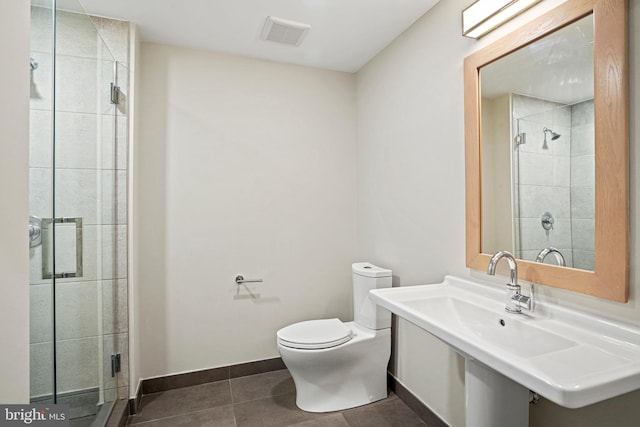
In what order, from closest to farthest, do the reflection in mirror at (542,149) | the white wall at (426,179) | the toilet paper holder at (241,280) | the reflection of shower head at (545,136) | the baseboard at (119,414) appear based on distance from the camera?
the reflection in mirror at (542,149)
the reflection of shower head at (545,136)
the white wall at (426,179)
the baseboard at (119,414)
the toilet paper holder at (241,280)

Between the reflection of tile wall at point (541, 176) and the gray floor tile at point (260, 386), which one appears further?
the gray floor tile at point (260, 386)

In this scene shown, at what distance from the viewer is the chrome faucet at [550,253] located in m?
1.24

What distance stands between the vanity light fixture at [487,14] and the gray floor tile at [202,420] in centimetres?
253

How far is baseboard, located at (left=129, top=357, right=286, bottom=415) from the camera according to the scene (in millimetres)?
2250

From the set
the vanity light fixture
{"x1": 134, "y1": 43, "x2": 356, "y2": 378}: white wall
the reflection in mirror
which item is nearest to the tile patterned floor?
{"x1": 134, "y1": 43, "x2": 356, "y2": 378}: white wall

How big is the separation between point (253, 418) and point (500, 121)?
2.18 meters

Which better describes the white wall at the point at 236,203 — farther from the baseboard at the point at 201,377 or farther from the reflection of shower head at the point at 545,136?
the reflection of shower head at the point at 545,136

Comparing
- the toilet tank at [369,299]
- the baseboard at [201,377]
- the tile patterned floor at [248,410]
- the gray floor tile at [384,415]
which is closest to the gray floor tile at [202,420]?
the tile patterned floor at [248,410]

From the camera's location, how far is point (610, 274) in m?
1.07

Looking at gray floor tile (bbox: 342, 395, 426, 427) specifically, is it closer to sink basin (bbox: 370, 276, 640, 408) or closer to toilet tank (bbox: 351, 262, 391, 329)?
toilet tank (bbox: 351, 262, 391, 329)

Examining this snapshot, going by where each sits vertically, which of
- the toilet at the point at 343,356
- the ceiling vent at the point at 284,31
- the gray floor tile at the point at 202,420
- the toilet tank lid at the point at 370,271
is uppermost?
the ceiling vent at the point at 284,31

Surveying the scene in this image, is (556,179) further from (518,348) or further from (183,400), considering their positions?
(183,400)

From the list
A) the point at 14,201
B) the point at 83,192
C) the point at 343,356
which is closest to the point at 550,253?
the point at 343,356

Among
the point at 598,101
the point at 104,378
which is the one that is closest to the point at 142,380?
the point at 104,378
